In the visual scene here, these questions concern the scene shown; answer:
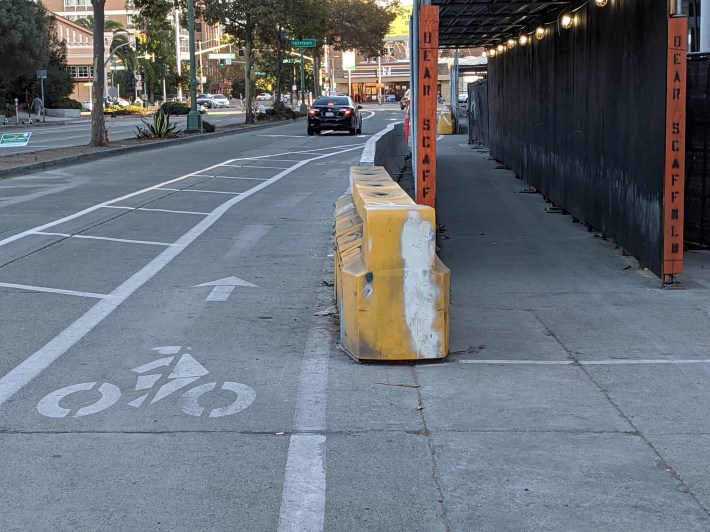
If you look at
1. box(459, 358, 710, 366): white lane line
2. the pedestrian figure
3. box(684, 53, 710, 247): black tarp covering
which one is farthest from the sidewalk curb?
the pedestrian figure

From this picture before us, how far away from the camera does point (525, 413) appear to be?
238 inches

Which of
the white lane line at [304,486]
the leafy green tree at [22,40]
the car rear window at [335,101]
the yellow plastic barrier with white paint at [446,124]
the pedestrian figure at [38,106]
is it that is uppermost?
the leafy green tree at [22,40]

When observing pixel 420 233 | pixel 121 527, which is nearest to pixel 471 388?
pixel 420 233

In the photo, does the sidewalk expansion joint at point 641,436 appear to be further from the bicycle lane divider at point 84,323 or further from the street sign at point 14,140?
the street sign at point 14,140

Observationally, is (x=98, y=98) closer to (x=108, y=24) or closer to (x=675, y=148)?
(x=675, y=148)

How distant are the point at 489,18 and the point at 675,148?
850 centimetres

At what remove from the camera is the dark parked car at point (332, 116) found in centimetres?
4200

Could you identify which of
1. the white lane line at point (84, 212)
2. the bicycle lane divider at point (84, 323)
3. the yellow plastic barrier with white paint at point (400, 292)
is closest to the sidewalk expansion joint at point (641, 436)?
the yellow plastic barrier with white paint at point (400, 292)

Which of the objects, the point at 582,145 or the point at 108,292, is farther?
the point at 582,145

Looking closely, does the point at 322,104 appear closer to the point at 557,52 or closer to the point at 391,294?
the point at 557,52

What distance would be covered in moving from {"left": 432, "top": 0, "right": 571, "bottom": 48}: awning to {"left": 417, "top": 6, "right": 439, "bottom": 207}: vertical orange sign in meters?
3.27

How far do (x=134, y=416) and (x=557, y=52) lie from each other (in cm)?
1163

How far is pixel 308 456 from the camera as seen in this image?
17.4ft

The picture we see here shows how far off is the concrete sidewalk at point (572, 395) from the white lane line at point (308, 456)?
61 centimetres
